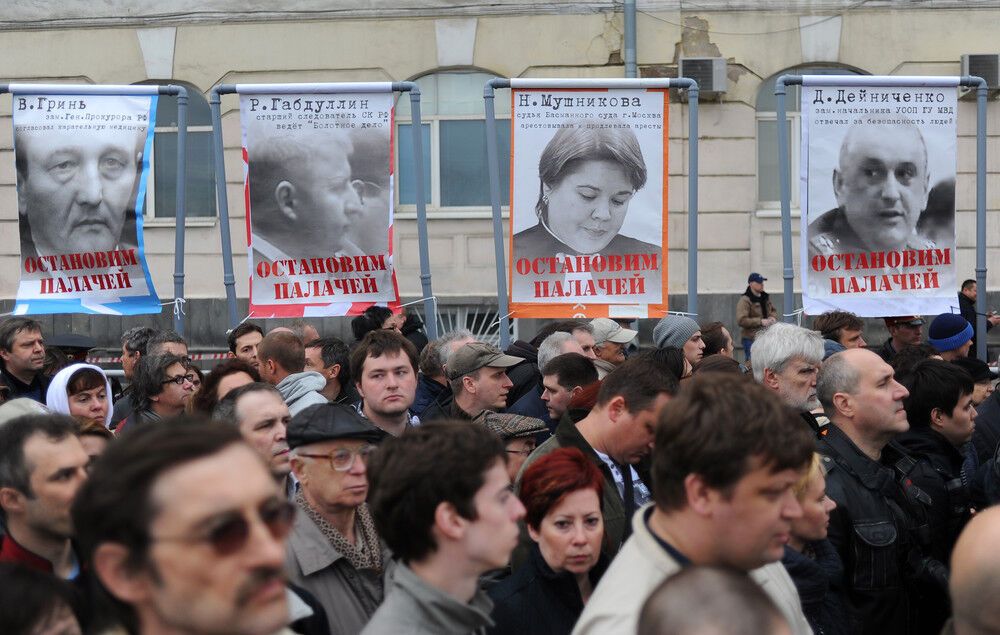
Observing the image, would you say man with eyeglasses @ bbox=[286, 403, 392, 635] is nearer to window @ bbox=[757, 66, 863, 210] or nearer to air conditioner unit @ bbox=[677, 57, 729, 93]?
air conditioner unit @ bbox=[677, 57, 729, 93]

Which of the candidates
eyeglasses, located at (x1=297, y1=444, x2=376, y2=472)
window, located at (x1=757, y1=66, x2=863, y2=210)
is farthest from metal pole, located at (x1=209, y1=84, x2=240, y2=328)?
window, located at (x1=757, y1=66, x2=863, y2=210)

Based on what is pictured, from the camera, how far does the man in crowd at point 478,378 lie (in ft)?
21.1

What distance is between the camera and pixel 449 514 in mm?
2873

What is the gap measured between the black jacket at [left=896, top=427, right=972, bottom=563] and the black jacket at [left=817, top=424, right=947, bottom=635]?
0.15 metres

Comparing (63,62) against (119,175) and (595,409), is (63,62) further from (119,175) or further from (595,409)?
(595,409)

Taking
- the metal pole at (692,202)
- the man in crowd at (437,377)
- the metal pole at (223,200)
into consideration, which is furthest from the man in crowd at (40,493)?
the metal pole at (692,202)

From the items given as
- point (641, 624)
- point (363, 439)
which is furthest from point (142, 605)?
point (363, 439)

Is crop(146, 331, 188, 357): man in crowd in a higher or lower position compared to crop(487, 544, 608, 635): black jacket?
higher

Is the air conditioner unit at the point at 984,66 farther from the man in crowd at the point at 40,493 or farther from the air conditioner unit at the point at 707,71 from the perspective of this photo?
the man in crowd at the point at 40,493

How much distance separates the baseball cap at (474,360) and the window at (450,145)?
350 inches

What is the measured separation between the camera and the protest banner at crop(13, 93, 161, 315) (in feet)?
29.3

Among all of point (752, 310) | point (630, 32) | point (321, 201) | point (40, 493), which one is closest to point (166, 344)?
point (321, 201)

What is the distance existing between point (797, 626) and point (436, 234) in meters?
12.7

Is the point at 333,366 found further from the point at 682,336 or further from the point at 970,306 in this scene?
the point at 970,306
